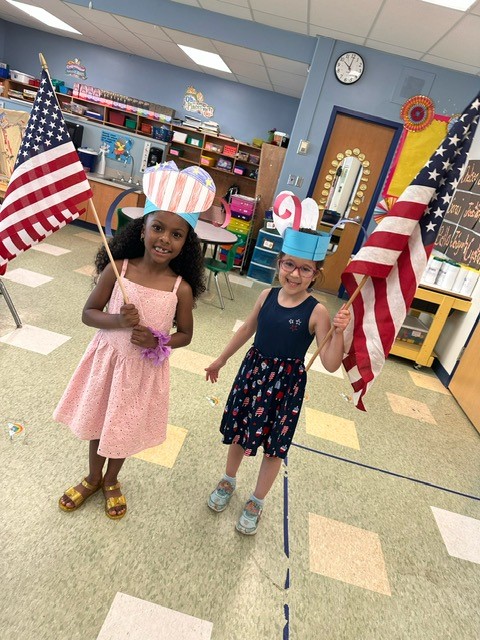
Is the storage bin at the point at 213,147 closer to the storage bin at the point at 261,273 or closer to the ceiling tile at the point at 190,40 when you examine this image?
the ceiling tile at the point at 190,40

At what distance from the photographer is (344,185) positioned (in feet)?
17.6

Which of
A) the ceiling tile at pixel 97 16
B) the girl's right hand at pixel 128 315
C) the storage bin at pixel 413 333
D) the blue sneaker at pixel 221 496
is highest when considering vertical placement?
the ceiling tile at pixel 97 16

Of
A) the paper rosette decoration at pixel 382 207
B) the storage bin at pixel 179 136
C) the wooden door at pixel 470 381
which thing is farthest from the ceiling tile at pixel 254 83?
the wooden door at pixel 470 381

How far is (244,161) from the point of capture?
8.05 meters

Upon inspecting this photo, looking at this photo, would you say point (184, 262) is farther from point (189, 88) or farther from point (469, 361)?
point (189, 88)

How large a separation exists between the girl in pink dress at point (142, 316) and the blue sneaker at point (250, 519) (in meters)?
0.52

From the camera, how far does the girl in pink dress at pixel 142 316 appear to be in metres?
1.22

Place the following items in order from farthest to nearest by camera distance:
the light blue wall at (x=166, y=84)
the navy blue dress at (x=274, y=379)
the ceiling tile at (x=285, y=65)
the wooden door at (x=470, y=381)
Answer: the light blue wall at (x=166, y=84) < the ceiling tile at (x=285, y=65) < the wooden door at (x=470, y=381) < the navy blue dress at (x=274, y=379)

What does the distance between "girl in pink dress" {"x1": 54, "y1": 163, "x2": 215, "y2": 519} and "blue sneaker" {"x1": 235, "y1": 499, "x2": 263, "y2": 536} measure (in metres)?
0.52

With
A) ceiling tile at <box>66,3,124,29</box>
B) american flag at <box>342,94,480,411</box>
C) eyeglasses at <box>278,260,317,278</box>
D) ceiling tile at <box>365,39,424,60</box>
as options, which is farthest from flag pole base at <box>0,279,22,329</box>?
ceiling tile at <box>66,3,124,29</box>

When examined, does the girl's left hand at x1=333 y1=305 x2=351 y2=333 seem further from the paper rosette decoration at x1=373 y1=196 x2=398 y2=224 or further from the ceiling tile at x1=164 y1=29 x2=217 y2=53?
the ceiling tile at x1=164 y1=29 x2=217 y2=53

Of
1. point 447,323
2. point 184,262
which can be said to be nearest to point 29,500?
point 184,262

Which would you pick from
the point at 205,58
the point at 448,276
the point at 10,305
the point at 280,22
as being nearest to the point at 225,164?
the point at 205,58

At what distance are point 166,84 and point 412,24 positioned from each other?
635 centimetres
